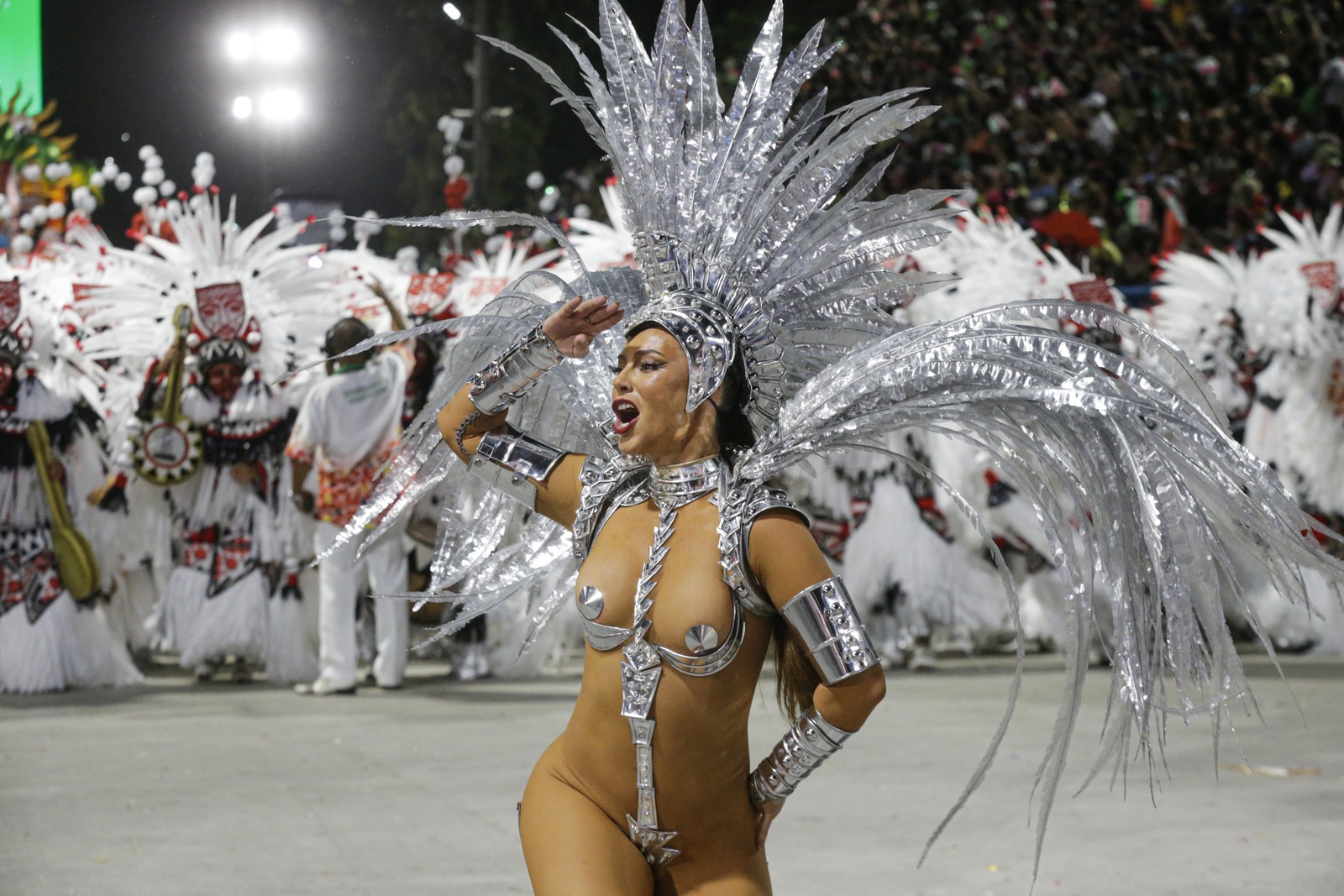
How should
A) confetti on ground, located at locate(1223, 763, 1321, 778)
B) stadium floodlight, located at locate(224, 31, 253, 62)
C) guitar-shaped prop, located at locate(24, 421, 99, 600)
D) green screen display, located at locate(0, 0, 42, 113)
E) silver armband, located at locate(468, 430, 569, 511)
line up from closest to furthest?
silver armband, located at locate(468, 430, 569, 511)
confetti on ground, located at locate(1223, 763, 1321, 778)
guitar-shaped prop, located at locate(24, 421, 99, 600)
stadium floodlight, located at locate(224, 31, 253, 62)
green screen display, located at locate(0, 0, 42, 113)

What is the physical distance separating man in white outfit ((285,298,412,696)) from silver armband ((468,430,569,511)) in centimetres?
455

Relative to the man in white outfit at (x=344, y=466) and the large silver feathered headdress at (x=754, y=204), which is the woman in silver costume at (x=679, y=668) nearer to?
the large silver feathered headdress at (x=754, y=204)

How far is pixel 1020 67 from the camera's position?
1570 cm

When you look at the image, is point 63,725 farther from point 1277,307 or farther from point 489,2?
point 489,2

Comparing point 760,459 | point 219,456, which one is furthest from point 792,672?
point 219,456

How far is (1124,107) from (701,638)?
42.7 feet

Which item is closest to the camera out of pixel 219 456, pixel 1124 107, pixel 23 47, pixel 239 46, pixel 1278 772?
pixel 1278 772

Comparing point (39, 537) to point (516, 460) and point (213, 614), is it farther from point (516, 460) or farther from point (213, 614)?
point (516, 460)

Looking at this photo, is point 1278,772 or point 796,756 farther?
point 1278,772

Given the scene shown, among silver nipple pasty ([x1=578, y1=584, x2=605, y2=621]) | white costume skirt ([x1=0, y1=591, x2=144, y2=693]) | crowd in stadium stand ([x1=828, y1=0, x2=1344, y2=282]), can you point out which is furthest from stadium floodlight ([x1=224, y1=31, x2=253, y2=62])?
silver nipple pasty ([x1=578, y1=584, x2=605, y2=621])

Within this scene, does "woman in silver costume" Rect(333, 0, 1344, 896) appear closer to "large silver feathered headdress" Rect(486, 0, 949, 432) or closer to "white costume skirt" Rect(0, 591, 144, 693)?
"large silver feathered headdress" Rect(486, 0, 949, 432)

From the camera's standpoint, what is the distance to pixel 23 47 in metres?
10.8

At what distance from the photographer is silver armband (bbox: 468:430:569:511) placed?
2.87 metres

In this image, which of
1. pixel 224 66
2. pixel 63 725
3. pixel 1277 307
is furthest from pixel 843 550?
pixel 224 66
